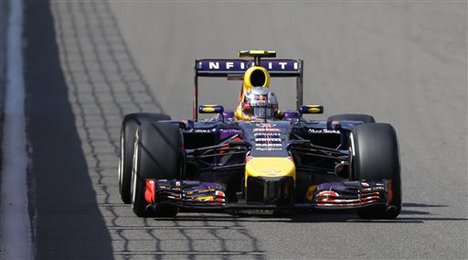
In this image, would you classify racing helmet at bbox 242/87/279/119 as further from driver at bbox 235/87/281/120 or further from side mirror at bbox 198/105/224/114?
side mirror at bbox 198/105/224/114

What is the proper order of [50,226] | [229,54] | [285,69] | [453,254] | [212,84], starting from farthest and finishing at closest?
[229,54]
[212,84]
[285,69]
[50,226]
[453,254]

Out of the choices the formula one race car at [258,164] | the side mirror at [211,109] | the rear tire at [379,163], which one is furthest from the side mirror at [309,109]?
the rear tire at [379,163]

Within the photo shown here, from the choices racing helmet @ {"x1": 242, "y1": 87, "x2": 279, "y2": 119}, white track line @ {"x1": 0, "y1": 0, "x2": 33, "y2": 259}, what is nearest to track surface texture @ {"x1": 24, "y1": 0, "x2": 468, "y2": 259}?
white track line @ {"x1": 0, "y1": 0, "x2": 33, "y2": 259}

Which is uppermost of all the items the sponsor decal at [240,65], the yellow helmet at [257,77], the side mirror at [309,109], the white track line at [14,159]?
the sponsor decal at [240,65]

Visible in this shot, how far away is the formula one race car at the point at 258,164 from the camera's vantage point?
1216cm

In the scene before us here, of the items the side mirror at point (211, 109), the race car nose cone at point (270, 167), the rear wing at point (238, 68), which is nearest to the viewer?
the race car nose cone at point (270, 167)

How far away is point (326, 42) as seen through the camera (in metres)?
25.2

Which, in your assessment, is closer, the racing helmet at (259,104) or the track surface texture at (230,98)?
the track surface texture at (230,98)

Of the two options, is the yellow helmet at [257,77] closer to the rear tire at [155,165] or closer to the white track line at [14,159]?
the rear tire at [155,165]

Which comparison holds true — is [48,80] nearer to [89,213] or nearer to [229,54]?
[229,54]

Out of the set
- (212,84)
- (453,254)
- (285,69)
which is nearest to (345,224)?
(453,254)

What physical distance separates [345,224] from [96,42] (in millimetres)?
14422

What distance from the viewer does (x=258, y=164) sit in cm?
1216

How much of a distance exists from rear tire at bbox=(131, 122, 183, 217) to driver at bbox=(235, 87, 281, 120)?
57.8 inches
